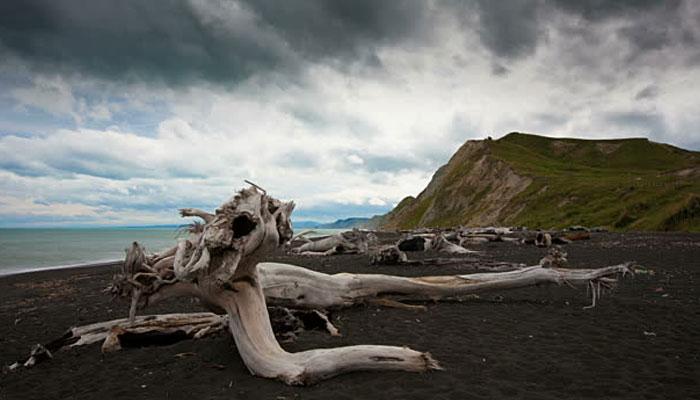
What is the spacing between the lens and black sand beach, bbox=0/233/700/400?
5.31 m

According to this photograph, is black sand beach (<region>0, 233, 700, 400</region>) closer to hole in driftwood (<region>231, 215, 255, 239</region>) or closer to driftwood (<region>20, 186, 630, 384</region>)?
driftwood (<region>20, 186, 630, 384</region>)

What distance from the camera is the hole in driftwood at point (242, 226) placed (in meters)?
5.71

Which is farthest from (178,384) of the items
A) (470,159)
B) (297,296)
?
(470,159)

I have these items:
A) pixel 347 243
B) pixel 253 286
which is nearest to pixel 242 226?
pixel 253 286

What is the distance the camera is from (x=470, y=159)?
103812 millimetres

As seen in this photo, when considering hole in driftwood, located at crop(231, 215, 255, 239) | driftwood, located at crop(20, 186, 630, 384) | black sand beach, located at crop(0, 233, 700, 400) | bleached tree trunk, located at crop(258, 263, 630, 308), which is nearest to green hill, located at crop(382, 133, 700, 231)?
bleached tree trunk, located at crop(258, 263, 630, 308)

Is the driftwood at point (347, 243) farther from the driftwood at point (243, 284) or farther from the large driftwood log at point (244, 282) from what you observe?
the large driftwood log at point (244, 282)

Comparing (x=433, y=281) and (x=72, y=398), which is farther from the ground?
(x=433, y=281)

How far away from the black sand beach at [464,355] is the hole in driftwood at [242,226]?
195cm

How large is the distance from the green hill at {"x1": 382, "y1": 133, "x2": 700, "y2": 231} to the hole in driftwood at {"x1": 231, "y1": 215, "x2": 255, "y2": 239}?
45478 millimetres

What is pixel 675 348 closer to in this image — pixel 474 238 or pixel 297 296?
pixel 297 296

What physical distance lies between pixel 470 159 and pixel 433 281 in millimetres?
98140

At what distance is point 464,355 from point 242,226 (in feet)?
12.8

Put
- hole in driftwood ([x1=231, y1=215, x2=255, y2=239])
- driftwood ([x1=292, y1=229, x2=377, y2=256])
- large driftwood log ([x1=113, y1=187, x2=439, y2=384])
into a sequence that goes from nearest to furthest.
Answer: large driftwood log ([x1=113, y1=187, x2=439, y2=384]) < hole in driftwood ([x1=231, y1=215, x2=255, y2=239]) < driftwood ([x1=292, y1=229, x2=377, y2=256])
